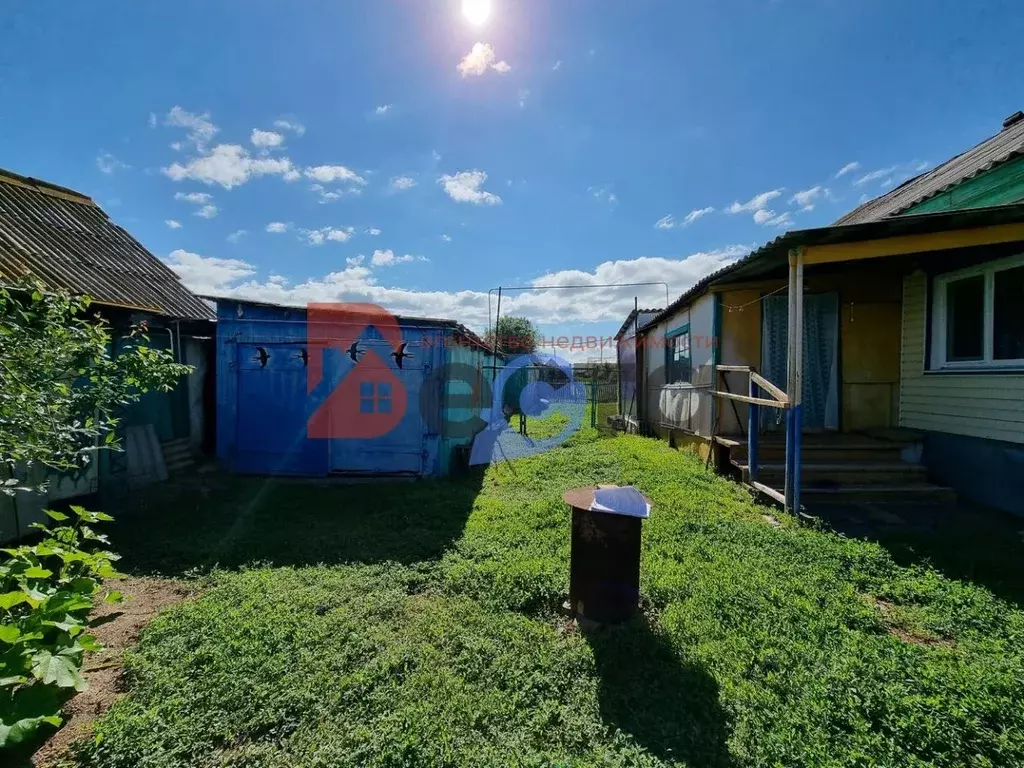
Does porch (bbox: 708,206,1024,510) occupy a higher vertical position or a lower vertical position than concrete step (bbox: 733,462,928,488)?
higher

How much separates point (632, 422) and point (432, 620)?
11.4 meters

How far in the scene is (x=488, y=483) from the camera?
7348 mm

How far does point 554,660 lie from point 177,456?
6870mm

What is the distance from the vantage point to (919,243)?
4367mm

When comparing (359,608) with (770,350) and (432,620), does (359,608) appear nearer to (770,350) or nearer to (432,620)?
(432,620)

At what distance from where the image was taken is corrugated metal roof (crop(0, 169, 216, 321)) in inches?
239

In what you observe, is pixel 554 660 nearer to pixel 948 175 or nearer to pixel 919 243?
pixel 919 243

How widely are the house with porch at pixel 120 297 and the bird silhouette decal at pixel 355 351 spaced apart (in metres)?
2.53

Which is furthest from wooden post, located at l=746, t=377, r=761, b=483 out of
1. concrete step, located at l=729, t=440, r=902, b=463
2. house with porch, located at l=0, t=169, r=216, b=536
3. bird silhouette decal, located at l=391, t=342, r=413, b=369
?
house with porch, located at l=0, t=169, r=216, b=536

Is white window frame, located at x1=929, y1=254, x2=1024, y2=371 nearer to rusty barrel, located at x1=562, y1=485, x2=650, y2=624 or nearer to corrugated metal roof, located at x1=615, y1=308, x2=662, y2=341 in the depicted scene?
rusty barrel, located at x1=562, y1=485, x2=650, y2=624

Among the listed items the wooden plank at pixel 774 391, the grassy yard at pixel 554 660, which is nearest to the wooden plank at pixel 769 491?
the grassy yard at pixel 554 660

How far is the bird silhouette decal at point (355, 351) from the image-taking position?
6.99 m

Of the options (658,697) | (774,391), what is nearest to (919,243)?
(774,391)

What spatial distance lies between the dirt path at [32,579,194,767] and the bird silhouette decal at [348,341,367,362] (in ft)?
12.6
